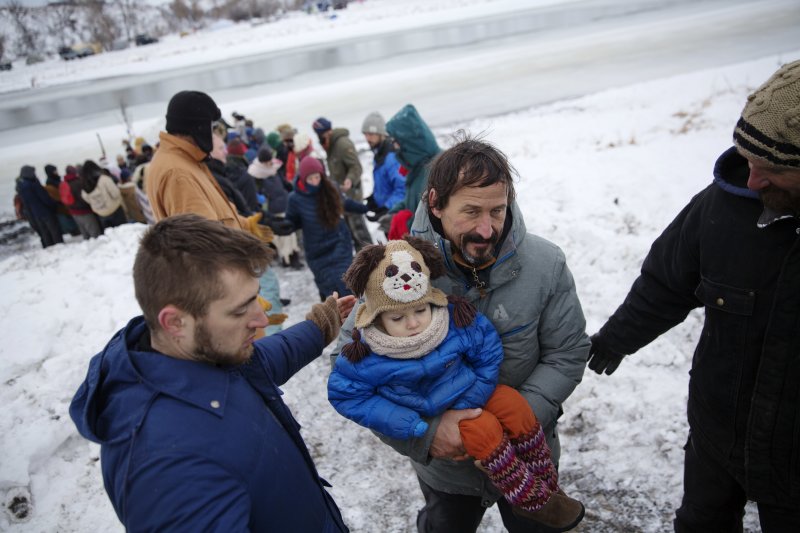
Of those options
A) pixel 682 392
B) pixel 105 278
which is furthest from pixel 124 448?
pixel 105 278

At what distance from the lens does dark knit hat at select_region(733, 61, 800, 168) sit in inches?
61.6

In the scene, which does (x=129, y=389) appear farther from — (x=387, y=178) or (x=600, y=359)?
(x=387, y=178)

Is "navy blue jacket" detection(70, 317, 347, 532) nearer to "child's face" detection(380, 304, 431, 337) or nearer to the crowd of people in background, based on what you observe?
"child's face" detection(380, 304, 431, 337)

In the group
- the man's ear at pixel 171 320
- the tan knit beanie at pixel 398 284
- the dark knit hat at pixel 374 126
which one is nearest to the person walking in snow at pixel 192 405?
the man's ear at pixel 171 320

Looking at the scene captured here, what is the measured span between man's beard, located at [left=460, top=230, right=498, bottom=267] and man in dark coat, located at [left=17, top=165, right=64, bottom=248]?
33.2 feet

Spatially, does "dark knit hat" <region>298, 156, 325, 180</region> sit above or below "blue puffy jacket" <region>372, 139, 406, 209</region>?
above

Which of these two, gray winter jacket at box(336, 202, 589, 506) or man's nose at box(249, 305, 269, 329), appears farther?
gray winter jacket at box(336, 202, 589, 506)

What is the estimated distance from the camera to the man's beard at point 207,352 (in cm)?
152

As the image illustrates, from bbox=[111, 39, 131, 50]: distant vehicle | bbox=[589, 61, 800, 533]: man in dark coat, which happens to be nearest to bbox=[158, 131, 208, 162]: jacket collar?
bbox=[589, 61, 800, 533]: man in dark coat

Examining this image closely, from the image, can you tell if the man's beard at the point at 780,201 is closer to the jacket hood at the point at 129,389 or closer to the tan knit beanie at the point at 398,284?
the tan knit beanie at the point at 398,284

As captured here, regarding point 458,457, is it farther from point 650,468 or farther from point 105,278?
point 105,278

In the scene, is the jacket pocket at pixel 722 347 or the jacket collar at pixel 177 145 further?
the jacket collar at pixel 177 145

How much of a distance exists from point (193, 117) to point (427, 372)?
244 cm

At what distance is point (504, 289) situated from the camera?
208 centimetres
